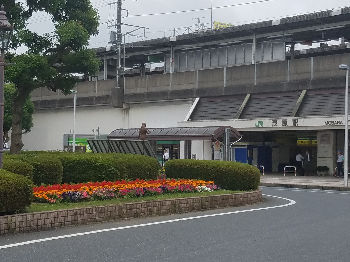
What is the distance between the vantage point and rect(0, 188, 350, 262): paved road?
8.52 meters

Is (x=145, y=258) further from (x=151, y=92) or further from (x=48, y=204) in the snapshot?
(x=151, y=92)

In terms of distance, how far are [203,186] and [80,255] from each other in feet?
31.0

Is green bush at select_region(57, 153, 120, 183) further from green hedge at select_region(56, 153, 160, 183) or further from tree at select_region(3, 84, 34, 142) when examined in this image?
tree at select_region(3, 84, 34, 142)

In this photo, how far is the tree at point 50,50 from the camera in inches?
774

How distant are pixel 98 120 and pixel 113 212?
4014 centimetres

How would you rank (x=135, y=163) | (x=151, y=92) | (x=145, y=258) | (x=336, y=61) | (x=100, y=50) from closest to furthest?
(x=145, y=258)
(x=135, y=163)
(x=336, y=61)
(x=151, y=92)
(x=100, y=50)

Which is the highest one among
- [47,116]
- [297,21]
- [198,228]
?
[297,21]

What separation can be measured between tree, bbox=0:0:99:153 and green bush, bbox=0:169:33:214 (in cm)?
932

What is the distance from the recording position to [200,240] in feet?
32.9

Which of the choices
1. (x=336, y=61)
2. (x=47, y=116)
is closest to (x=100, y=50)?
(x=47, y=116)

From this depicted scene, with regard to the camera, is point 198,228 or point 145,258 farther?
point 198,228

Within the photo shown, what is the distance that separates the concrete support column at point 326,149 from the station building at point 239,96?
2.9 inches

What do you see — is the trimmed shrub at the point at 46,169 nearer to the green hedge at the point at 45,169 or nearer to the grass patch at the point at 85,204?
the green hedge at the point at 45,169

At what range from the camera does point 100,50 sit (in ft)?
177
